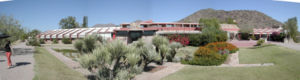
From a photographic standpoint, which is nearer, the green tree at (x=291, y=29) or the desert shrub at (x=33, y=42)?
the green tree at (x=291, y=29)

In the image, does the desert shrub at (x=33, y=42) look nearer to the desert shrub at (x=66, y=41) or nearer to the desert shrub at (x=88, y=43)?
the desert shrub at (x=66, y=41)

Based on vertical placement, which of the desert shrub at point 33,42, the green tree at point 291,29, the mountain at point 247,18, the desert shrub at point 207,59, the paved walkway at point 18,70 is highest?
the mountain at point 247,18

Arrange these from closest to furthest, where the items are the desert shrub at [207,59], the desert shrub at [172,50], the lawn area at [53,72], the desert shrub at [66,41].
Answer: the lawn area at [53,72] → the desert shrub at [207,59] → the desert shrub at [172,50] → the desert shrub at [66,41]

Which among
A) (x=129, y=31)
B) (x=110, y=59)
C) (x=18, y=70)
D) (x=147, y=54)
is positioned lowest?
(x=18, y=70)

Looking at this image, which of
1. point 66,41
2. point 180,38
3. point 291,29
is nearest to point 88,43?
point 66,41

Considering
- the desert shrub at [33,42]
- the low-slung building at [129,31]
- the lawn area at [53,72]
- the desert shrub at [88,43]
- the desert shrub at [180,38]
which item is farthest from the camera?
the desert shrub at [33,42]

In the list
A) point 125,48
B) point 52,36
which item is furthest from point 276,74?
point 52,36

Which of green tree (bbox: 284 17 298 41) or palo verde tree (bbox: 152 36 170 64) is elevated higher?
green tree (bbox: 284 17 298 41)

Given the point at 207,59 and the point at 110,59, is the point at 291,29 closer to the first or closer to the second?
the point at 207,59

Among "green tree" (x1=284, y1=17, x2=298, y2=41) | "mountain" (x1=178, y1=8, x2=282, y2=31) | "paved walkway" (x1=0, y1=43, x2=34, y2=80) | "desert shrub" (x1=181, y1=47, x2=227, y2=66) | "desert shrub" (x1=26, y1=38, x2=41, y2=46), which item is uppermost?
Result: "mountain" (x1=178, y1=8, x2=282, y2=31)

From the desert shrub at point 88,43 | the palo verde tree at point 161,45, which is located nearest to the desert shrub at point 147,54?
the palo verde tree at point 161,45

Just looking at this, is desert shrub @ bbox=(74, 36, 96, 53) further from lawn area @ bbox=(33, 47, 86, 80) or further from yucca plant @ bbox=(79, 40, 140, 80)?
yucca plant @ bbox=(79, 40, 140, 80)

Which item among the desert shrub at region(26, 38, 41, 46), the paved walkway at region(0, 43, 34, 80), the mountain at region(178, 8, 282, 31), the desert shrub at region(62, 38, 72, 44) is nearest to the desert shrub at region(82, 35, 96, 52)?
the paved walkway at region(0, 43, 34, 80)

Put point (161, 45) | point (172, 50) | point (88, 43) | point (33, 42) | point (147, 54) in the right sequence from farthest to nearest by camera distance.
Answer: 1. point (33, 42)
2. point (172, 50)
3. point (161, 45)
4. point (88, 43)
5. point (147, 54)
